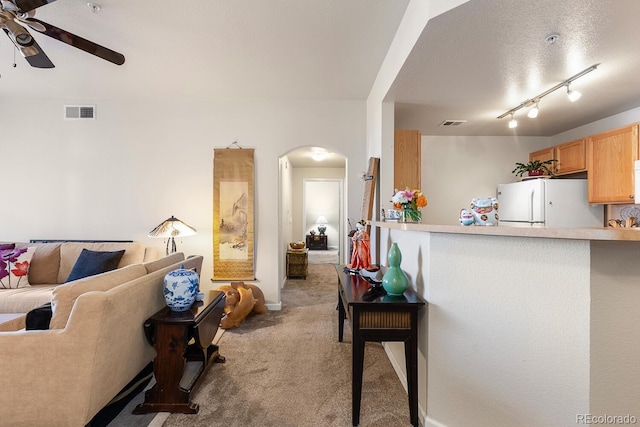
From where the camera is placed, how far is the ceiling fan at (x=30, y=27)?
168 cm

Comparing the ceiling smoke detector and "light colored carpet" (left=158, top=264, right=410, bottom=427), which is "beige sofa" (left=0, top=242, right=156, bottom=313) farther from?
the ceiling smoke detector

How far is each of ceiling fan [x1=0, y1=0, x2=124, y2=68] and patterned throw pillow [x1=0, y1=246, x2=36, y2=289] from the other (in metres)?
2.04

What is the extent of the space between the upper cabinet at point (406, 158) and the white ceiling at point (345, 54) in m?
0.36

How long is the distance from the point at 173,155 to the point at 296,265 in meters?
2.82

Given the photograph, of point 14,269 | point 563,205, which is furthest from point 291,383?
point 563,205

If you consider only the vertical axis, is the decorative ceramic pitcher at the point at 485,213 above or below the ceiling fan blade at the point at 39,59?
below

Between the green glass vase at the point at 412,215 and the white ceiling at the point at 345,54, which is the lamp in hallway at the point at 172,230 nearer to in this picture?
the white ceiling at the point at 345,54

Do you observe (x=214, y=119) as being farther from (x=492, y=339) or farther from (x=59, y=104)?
(x=492, y=339)

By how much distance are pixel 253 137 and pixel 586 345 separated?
360cm

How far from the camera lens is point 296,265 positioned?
542cm

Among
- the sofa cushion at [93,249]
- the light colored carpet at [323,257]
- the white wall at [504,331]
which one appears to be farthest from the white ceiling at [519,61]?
the light colored carpet at [323,257]

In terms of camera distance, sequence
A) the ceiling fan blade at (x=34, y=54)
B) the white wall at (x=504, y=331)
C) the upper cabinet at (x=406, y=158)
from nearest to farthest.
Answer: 1. the white wall at (x=504, y=331)
2. the ceiling fan blade at (x=34, y=54)
3. the upper cabinet at (x=406, y=158)

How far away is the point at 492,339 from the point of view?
4.81 ft

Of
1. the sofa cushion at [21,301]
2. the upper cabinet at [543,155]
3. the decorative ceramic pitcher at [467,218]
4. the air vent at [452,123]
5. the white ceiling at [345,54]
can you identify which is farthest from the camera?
the upper cabinet at [543,155]
